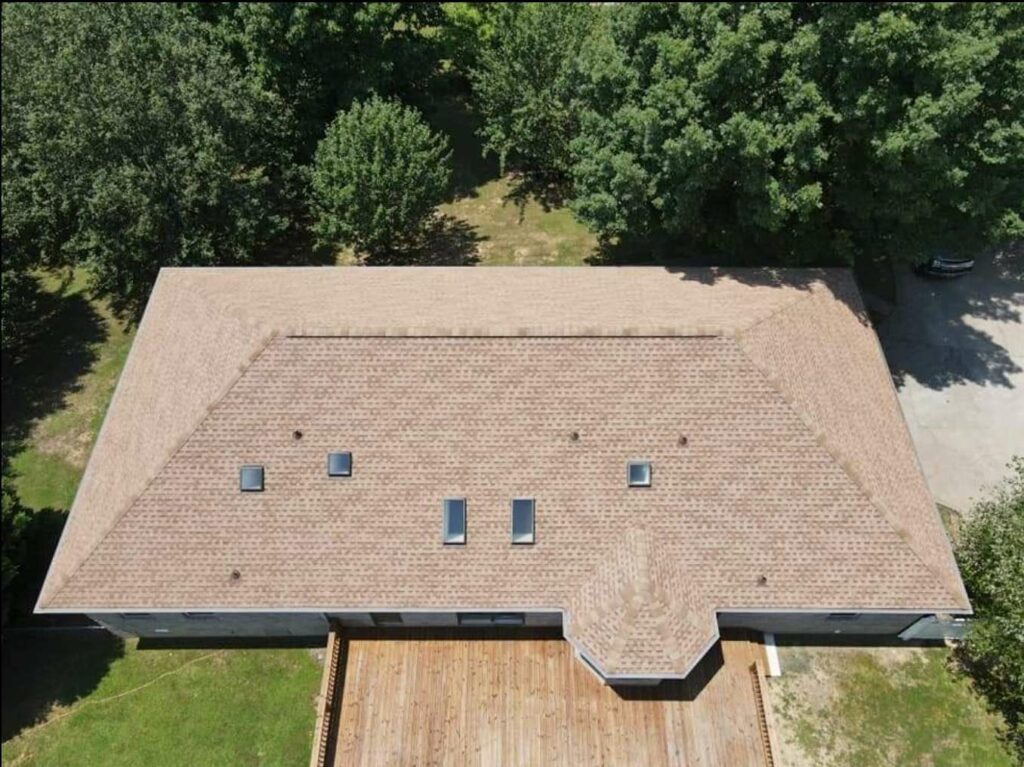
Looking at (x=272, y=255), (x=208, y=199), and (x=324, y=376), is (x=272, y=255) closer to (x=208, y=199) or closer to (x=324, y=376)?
(x=208, y=199)

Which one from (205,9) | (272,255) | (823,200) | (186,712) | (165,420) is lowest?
(186,712)

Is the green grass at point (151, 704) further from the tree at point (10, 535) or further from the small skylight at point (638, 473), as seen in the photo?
the small skylight at point (638, 473)

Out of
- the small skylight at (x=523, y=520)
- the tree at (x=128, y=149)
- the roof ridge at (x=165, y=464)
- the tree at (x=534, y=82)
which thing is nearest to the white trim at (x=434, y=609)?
the roof ridge at (x=165, y=464)

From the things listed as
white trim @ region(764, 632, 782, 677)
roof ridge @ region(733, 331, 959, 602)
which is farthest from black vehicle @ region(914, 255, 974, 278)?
white trim @ region(764, 632, 782, 677)

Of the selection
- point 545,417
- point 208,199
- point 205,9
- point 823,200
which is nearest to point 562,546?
point 545,417

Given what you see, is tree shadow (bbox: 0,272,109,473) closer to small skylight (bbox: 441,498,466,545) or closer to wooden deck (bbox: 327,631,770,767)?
wooden deck (bbox: 327,631,770,767)

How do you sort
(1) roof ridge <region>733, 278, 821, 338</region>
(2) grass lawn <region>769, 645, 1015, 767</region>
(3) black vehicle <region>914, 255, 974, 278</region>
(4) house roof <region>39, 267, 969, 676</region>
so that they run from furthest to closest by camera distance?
(3) black vehicle <region>914, 255, 974, 278</region> → (1) roof ridge <region>733, 278, 821, 338</region> → (2) grass lawn <region>769, 645, 1015, 767</region> → (4) house roof <region>39, 267, 969, 676</region>
